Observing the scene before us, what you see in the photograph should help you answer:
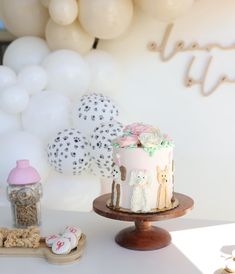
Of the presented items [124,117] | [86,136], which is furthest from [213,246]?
[124,117]

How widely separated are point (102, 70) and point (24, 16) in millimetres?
388

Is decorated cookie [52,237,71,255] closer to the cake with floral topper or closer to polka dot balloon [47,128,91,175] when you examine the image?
the cake with floral topper

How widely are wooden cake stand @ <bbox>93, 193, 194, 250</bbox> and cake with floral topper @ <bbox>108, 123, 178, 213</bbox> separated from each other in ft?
0.08

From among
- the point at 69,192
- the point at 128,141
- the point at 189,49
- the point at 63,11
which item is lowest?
the point at 69,192

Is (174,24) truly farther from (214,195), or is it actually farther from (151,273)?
(151,273)

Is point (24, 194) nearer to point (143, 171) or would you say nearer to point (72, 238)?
point (72, 238)

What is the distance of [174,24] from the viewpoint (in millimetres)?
1947

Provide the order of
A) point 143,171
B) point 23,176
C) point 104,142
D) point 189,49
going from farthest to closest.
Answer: point 189,49
point 104,142
point 23,176
point 143,171

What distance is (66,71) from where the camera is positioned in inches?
68.8

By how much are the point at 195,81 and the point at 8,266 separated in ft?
3.99

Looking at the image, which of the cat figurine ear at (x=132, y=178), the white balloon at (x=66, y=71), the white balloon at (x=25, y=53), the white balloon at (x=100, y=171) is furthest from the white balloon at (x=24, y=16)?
the cat figurine ear at (x=132, y=178)

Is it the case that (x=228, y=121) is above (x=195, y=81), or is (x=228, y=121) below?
below

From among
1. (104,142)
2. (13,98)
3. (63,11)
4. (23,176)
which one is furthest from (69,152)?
(63,11)

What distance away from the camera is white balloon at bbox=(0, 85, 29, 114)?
167 cm
